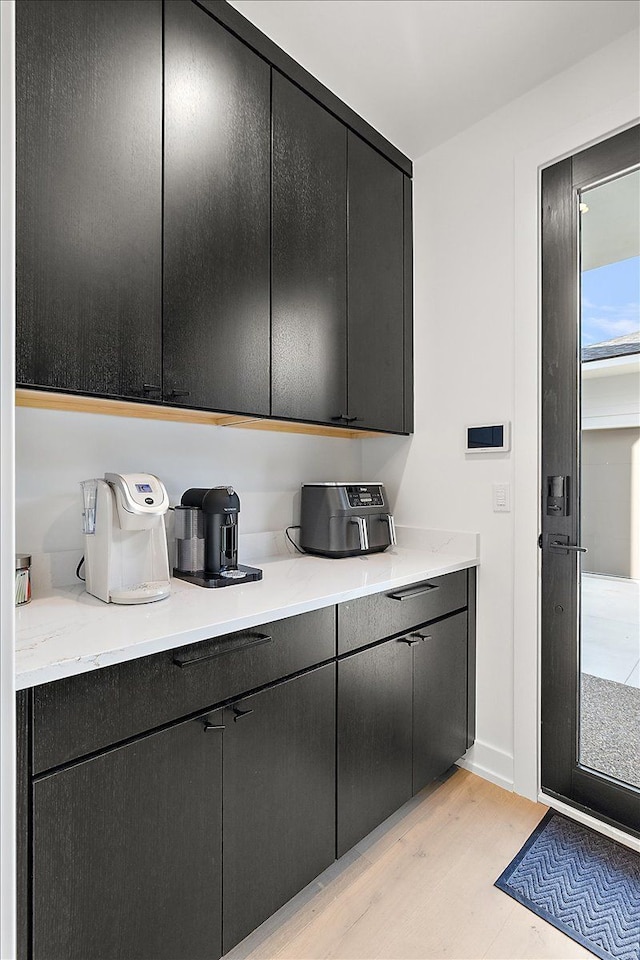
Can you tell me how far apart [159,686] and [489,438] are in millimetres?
1519

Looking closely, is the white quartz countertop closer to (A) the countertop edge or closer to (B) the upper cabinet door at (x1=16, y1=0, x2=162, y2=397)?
(A) the countertop edge

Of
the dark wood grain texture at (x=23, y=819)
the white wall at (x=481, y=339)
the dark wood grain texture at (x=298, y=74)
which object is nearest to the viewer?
the dark wood grain texture at (x=23, y=819)

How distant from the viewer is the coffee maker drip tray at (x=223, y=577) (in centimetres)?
154

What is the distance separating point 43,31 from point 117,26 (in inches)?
8.5

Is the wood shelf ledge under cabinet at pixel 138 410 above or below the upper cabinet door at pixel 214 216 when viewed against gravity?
below

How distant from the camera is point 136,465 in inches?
67.0

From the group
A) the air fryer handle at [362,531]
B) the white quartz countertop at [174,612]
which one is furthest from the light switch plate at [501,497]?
the air fryer handle at [362,531]

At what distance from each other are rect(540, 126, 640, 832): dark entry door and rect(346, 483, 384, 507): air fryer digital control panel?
0.65 meters

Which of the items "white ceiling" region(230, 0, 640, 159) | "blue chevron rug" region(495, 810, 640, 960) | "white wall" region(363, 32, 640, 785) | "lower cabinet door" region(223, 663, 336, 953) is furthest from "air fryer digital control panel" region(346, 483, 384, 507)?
"white ceiling" region(230, 0, 640, 159)

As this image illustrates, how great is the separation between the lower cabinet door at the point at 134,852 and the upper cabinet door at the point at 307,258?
3.47 feet

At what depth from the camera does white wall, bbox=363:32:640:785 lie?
194cm

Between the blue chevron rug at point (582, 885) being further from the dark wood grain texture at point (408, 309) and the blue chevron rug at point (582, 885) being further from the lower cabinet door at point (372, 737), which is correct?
the dark wood grain texture at point (408, 309)

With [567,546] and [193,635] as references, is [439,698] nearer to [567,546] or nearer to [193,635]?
[567,546]

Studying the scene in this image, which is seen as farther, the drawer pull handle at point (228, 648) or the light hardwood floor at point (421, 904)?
the light hardwood floor at point (421, 904)
